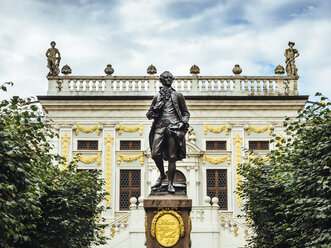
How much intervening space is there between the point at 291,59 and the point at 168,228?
2186 centimetres

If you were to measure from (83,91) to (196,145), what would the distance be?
270 inches

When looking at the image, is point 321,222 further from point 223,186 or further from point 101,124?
point 101,124

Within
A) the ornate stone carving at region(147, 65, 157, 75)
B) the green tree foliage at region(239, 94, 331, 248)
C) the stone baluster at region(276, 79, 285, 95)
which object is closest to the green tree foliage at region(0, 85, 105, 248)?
the green tree foliage at region(239, 94, 331, 248)

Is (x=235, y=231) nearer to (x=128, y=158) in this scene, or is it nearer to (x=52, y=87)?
(x=128, y=158)

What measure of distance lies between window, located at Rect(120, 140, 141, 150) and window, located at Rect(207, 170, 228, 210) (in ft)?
13.2

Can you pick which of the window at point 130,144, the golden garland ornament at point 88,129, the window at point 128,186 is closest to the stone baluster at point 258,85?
the window at point 130,144

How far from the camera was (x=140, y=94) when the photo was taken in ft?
99.6

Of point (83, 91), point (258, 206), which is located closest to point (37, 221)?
point (258, 206)

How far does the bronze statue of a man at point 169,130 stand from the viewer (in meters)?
11.7

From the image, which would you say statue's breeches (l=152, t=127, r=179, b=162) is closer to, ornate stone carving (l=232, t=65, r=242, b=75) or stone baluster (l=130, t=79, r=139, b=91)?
stone baluster (l=130, t=79, r=139, b=91)

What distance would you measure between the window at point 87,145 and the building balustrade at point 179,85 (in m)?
2.60

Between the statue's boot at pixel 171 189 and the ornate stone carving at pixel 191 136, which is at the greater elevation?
the ornate stone carving at pixel 191 136

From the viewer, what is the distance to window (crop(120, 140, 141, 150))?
29688 millimetres

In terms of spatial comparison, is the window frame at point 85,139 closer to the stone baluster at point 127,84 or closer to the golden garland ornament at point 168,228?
the stone baluster at point 127,84
